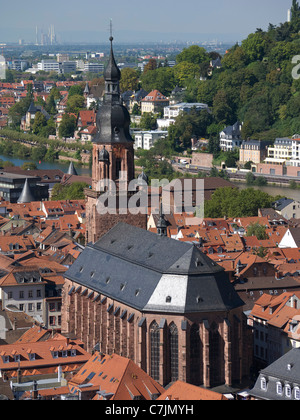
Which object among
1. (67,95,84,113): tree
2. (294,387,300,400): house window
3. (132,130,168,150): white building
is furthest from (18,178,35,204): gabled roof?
(67,95,84,113): tree

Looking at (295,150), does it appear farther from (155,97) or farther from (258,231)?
(258,231)

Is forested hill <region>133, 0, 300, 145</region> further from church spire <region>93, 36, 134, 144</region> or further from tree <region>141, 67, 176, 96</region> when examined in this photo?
church spire <region>93, 36, 134, 144</region>

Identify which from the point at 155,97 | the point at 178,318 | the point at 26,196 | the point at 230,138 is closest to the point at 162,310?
the point at 178,318

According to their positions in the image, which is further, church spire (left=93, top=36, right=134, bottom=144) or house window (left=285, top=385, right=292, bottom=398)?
church spire (left=93, top=36, right=134, bottom=144)

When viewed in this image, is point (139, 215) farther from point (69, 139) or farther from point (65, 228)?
point (69, 139)

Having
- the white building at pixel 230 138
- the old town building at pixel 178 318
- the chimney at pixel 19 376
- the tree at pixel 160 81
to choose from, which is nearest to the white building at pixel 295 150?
the white building at pixel 230 138

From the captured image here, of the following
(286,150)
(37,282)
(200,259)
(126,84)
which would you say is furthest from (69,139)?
(200,259)
